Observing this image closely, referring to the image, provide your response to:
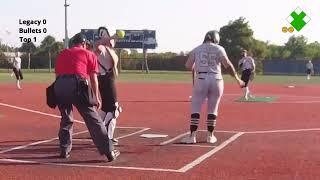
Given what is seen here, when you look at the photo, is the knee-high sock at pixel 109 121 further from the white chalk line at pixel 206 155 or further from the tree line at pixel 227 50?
the tree line at pixel 227 50

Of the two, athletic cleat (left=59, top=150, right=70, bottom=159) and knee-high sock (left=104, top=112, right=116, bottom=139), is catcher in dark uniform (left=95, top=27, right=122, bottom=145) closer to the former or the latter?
knee-high sock (left=104, top=112, right=116, bottom=139)

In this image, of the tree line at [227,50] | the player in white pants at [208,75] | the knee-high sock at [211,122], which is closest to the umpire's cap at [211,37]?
the player in white pants at [208,75]

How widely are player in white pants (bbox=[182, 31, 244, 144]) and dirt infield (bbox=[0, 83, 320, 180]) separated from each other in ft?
1.50

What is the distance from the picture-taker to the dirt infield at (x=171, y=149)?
311 inches

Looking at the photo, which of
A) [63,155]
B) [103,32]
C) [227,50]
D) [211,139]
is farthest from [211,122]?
[227,50]

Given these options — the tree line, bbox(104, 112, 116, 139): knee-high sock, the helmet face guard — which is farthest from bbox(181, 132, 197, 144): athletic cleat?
the tree line

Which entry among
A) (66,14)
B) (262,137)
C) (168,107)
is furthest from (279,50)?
(262,137)

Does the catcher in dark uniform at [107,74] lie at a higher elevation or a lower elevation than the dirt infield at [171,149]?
higher

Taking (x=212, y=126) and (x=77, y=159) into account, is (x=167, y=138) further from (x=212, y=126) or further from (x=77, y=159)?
(x=77, y=159)

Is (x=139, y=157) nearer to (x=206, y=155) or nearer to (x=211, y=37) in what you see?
(x=206, y=155)

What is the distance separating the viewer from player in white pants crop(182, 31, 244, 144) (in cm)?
1042

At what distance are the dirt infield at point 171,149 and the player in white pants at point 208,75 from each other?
457 mm

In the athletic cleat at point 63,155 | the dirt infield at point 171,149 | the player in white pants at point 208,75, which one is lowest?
the dirt infield at point 171,149

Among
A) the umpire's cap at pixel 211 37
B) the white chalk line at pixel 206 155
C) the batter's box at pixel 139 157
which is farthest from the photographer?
the umpire's cap at pixel 211 37
